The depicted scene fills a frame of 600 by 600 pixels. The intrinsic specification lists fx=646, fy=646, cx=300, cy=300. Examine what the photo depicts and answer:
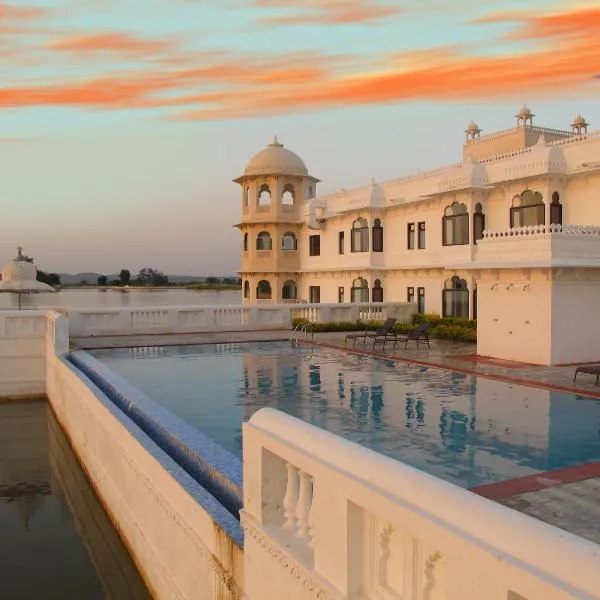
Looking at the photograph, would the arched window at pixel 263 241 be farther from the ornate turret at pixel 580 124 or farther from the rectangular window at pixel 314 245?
the ornate turret at pixel 580 124

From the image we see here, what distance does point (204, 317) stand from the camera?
26.1 metres

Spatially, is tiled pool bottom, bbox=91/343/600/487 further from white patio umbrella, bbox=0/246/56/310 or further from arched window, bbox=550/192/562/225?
arched window, bbox=550/192/562/225

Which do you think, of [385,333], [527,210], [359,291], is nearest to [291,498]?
[385,333]

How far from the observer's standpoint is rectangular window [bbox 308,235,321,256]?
3794 cm

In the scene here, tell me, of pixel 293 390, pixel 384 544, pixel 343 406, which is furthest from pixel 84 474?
pixel 384 544

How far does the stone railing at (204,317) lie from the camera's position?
2467 cm

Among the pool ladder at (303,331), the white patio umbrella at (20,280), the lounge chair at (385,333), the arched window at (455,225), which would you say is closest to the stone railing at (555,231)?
the lounge chair at (385,333)

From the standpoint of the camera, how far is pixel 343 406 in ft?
40.1

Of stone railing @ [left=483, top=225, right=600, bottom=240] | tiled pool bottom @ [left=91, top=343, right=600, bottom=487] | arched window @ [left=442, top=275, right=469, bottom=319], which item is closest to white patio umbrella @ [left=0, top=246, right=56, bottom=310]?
tiled pool bottom @ [left=91, top=343, right=600, bottom=487]

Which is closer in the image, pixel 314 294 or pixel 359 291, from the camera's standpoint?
pixel 359 291

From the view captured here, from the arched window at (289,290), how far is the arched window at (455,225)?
13.5 m

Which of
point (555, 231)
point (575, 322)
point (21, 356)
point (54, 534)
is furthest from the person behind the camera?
point (21, 356)

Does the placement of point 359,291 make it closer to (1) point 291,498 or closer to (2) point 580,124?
(2) point 580,124

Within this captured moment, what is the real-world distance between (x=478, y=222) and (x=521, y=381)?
13.1 metres
